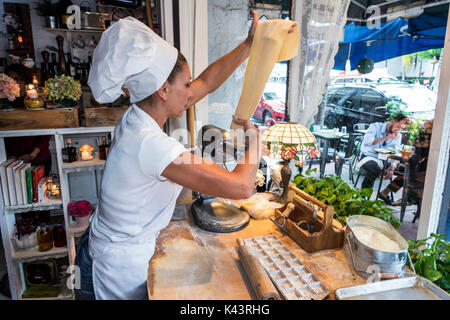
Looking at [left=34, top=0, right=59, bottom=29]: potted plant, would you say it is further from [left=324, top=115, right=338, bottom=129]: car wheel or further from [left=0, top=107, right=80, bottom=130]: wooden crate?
[left=324, top=115, right=338, bottom=129]: car wheel

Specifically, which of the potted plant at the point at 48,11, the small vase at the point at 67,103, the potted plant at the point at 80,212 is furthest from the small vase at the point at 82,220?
the potted plant at the point at 48,11

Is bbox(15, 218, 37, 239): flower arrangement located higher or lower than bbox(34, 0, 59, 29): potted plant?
lower

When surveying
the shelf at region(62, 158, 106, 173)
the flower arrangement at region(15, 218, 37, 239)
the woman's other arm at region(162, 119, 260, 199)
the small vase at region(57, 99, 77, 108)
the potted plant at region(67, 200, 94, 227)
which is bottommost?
the flower arrangement at region(15, 218, 37, 239)

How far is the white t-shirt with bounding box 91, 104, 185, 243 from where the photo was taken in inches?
38.6

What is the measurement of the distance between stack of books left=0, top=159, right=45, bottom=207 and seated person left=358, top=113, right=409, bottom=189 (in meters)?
2.55

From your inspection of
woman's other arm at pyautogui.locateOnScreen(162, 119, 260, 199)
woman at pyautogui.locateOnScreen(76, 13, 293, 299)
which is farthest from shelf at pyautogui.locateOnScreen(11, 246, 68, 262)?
woman's other arm at pyautogui.locateOnScreen(162, 119, 260, 199)

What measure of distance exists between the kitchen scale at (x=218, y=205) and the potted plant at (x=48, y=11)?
1968 millimetres

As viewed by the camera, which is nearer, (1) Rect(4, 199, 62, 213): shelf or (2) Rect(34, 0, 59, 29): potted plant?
(1) Rect(4, 199, 62, 213): shelf

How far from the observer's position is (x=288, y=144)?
162 cm

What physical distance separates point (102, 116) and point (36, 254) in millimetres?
1223

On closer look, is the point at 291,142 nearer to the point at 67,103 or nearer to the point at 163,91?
the point at 163,91

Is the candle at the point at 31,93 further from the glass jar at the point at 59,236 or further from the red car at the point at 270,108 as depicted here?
the red car at the point at 270,108

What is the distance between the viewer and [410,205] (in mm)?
1804

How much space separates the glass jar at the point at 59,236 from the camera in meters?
2.47
